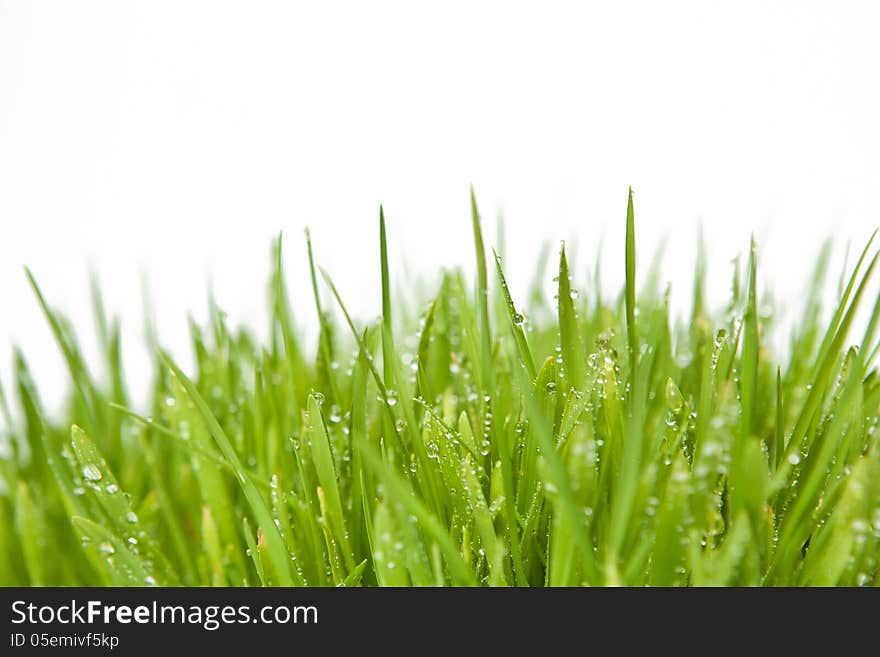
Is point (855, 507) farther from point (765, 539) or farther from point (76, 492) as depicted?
point (76, 492)

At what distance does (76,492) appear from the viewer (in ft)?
1.00

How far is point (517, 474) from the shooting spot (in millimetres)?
265

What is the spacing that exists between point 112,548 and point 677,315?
0.30m

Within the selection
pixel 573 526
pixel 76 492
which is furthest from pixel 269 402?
pixel 573 526

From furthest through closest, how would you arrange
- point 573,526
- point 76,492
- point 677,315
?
1. point 677,315
2. point 76,492
3. point 573,526

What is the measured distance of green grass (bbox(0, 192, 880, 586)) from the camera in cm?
21

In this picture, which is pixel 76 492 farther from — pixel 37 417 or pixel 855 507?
pixel 855 507

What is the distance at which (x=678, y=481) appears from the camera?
0.19m

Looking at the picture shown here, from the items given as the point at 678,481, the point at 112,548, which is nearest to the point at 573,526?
the point at 678,481

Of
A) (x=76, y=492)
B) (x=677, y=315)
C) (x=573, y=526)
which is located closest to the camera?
(x=573, y=526)

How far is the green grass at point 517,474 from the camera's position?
205 millimetres
